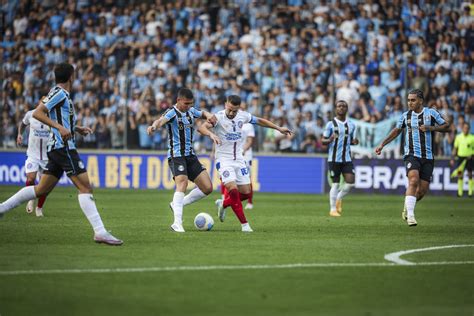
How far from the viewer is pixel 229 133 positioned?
15445 millimetres

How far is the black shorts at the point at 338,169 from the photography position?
2069cm

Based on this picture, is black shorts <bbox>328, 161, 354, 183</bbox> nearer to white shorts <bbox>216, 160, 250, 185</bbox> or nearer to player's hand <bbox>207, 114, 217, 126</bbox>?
white shorts <bbox>216, 160, 250, 185</bbox>

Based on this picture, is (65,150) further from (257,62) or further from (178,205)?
(257,62)

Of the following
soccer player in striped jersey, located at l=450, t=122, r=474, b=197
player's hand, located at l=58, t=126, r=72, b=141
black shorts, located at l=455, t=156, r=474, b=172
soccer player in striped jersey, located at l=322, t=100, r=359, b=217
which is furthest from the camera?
black shorts, located at l=455, t=156, r=474, b=172

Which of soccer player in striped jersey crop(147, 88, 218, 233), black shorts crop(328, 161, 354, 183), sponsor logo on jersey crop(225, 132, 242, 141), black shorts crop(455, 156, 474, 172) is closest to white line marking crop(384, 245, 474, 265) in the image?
soccer player in striped jersey crop(147, 88, 218, 233)

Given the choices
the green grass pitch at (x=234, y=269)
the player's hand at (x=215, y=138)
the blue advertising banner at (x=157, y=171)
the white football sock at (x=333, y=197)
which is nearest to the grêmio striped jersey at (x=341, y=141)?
the white football sock at (x=333, y=197)

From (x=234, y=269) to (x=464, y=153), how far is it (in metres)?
19.3

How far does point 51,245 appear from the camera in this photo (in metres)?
12.5

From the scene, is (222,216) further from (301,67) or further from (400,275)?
(301,67)

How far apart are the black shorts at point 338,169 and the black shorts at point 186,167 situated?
6158 mm

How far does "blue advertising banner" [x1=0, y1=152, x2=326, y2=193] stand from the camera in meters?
30.0

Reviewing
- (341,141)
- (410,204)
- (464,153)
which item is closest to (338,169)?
(341,141)

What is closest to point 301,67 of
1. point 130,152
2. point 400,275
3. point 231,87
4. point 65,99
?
point 231,87

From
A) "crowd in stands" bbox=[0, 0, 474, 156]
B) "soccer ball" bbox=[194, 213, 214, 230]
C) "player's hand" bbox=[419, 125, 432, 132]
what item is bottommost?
"soccer ball" bbox=[194, 213, 214, 230]
